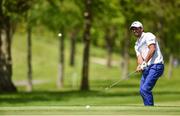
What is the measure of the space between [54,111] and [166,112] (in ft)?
7.16

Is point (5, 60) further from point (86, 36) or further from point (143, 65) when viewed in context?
point (143, 65)

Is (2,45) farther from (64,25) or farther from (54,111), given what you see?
(54,111)

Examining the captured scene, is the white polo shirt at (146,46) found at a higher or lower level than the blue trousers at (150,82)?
higher

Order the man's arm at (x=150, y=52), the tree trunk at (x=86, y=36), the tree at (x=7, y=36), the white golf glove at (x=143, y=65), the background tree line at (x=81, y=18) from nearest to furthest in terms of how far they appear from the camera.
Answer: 1. the man's arm at (x=150, y=52)
2. the white golf glove at (x=143, y=65)
3. the tree at (x=7, y=36)
4. the background tree line at (x=81, y=18)
5. the tree trunk at (x=86, y=36)

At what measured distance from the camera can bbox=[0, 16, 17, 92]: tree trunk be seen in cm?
3778

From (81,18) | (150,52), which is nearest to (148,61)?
(150,52)

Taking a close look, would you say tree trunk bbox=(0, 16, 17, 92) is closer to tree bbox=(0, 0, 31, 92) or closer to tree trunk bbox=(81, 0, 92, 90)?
tree bbox=(0, 0, 31, 92)

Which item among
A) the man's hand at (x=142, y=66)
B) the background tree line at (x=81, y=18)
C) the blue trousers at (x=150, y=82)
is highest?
the background tree line at (x=81, y=18)

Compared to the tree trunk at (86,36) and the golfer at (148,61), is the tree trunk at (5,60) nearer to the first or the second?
the tree trunk at (86,36)

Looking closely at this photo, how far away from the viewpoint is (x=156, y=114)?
13.1 metres

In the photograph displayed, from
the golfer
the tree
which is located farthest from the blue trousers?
the tree

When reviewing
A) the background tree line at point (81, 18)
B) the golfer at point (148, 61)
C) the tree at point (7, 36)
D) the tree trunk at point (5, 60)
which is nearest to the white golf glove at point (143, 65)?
the golfer at point (148, 61)

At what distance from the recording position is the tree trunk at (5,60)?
37.8 meters

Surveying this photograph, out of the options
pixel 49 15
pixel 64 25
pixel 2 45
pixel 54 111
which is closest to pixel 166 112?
pixel 54 111
